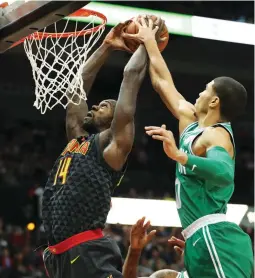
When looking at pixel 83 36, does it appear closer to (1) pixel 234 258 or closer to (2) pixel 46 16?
(2) pixel 46 16

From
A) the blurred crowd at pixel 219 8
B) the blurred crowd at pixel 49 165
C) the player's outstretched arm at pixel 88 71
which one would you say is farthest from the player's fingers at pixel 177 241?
the blurred crowd at pixel 219 8

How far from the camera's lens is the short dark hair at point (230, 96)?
14.8 ft

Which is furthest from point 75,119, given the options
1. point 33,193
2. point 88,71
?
point 33,193

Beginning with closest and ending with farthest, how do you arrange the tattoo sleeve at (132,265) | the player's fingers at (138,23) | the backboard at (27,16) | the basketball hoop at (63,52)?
1. the backboard at (27,16)
2. the player's fingers at (138,23)
3. the tattoo sleeve at (132,265)
4. the basketball hoop at (63,52)

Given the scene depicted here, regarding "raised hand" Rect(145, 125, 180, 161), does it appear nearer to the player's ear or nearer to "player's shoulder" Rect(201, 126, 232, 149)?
"player's shoulder" Rect(201, 126, 232, 149)

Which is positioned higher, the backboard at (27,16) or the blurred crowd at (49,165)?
the backboard at (27,16)

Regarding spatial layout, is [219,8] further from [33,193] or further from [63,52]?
[63,52]

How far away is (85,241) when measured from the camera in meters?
4.70

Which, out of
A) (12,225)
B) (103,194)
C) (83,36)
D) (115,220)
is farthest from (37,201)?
(103,194)

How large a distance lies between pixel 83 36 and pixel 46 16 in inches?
48.2

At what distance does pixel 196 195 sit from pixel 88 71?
5.32ft

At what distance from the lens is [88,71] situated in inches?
220

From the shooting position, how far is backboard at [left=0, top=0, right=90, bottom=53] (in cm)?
448

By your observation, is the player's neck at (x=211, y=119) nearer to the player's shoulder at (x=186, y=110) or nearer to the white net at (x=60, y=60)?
the player's shoulder at (x=186, y=110)
